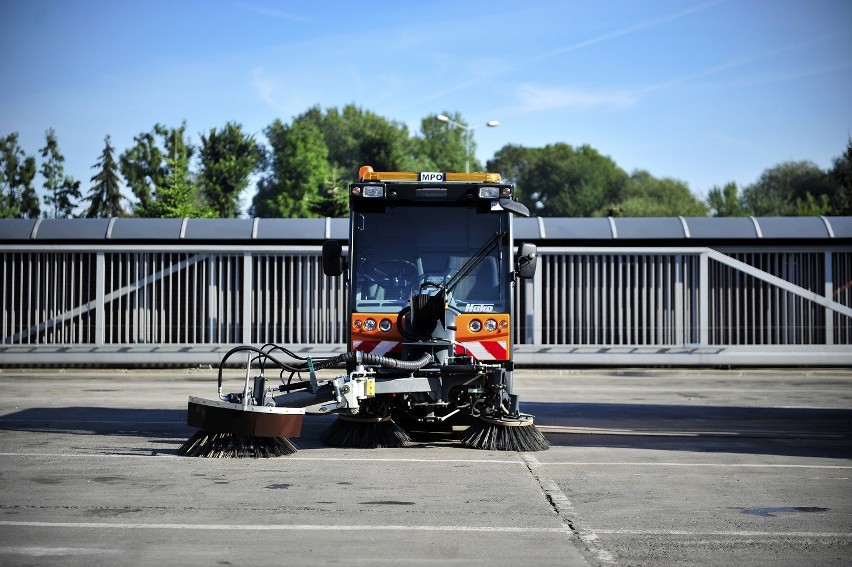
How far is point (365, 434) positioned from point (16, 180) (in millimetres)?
54958

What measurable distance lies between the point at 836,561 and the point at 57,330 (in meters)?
21.0

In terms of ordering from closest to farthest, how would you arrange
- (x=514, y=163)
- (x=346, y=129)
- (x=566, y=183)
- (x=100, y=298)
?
(x=100, y=298)
(x=346, y=129)
(x=566, y=183)
(x=514, y=163)

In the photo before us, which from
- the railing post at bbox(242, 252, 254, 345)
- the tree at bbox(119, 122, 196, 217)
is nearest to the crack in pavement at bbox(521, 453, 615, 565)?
the railing post at bbox(242, 252, 254, 345)

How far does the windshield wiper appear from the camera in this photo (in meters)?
11.0

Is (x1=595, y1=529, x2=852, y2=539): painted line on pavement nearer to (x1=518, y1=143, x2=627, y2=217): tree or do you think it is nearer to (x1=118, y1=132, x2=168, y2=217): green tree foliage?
(x1=118, y1=132, x2=168, y2=217): green tree foliage

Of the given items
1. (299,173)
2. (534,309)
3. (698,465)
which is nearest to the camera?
(698,465)

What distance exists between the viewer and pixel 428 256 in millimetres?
11141

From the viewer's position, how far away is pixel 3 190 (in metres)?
59.7

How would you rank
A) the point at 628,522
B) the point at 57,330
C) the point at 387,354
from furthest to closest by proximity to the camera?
the point at 57,330
the point at 387,354
the point at 628,522

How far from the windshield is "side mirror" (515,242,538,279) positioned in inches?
7.0

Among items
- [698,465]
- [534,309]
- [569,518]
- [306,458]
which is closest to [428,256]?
[306,458]

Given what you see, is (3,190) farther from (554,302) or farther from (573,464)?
(573,464)

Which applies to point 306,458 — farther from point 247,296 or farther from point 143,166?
point 143,166

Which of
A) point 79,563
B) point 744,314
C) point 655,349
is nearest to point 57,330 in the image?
point 655,349
